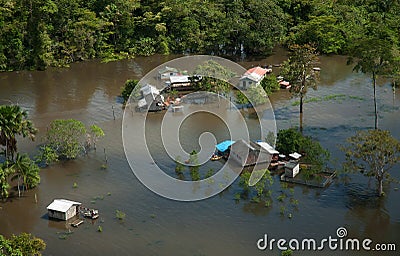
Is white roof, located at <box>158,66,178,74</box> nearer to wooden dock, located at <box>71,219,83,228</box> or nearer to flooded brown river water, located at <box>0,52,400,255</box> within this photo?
flooded brown river water, located at <box>0,52,400,255</box>

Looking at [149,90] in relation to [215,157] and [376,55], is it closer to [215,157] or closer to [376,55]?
[215,157]

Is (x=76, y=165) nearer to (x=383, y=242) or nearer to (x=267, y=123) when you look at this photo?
(x=267, y=123)

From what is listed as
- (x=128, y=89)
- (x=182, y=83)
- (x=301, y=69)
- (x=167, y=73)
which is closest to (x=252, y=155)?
(x=301, y=69)

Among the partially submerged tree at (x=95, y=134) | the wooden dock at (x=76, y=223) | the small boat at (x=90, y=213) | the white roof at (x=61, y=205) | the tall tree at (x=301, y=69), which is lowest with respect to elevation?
the wooden dock at (x=76, y=223)

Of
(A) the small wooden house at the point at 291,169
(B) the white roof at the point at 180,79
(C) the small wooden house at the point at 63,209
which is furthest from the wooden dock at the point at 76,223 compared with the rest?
(B) the white roof at the point at 180,79

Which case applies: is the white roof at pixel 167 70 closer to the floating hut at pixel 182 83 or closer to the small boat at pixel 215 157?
the floating hut at pixel 182 83

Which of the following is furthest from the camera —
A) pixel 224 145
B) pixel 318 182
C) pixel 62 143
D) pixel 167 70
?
pixel 167 70
